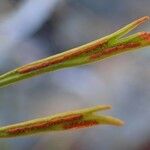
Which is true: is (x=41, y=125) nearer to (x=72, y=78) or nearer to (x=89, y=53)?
(x=89, y=53)

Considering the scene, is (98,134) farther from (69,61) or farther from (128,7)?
(69,61)

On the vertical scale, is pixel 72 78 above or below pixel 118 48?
above

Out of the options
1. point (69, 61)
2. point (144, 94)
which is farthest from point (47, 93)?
point (69, 61)

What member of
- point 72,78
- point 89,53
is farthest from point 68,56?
point 72,78

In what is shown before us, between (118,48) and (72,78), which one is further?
(72,78)

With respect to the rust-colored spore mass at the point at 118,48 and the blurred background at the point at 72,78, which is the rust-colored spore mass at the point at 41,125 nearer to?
the rust-colored spore mass at the point at 118,48

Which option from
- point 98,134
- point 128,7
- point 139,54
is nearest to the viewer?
point 98,134

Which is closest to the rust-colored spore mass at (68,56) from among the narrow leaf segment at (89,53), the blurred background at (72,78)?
the narrow leaf segment at (89,53)
